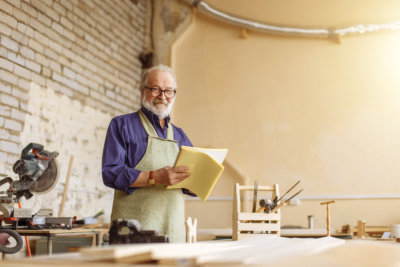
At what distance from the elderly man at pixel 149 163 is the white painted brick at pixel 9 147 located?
7.66 feet

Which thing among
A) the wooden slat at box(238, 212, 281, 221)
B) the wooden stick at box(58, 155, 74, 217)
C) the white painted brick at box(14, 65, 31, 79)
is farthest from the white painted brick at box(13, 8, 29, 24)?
the wooden slat at box(238, 212, 281, 221)

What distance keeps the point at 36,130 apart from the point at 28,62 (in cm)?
70

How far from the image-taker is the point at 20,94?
4.62 meters

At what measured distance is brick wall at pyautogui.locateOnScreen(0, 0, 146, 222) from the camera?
4.53 meters

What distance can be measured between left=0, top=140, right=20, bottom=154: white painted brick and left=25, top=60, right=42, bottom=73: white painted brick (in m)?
0.85

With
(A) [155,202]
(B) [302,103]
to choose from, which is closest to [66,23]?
(B) [302,103]

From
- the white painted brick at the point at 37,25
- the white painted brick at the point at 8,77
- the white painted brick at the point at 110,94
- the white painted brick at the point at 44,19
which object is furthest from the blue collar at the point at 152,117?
the white painted brick at the point at 110,94

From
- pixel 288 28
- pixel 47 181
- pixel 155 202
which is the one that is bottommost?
pixel 155 202

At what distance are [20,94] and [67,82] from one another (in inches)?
33.1

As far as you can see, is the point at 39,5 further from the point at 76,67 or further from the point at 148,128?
the point at 148,128

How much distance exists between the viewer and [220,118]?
7.11 meters

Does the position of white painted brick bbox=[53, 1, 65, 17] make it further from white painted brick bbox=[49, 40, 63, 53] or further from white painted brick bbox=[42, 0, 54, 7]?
white painted brick bbox=[49, 40, 63, 53]

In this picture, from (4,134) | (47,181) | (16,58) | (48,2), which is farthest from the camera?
(48,2)

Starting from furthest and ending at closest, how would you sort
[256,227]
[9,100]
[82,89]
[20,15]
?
[82,89], [20,15], [9,100], [256,227]
